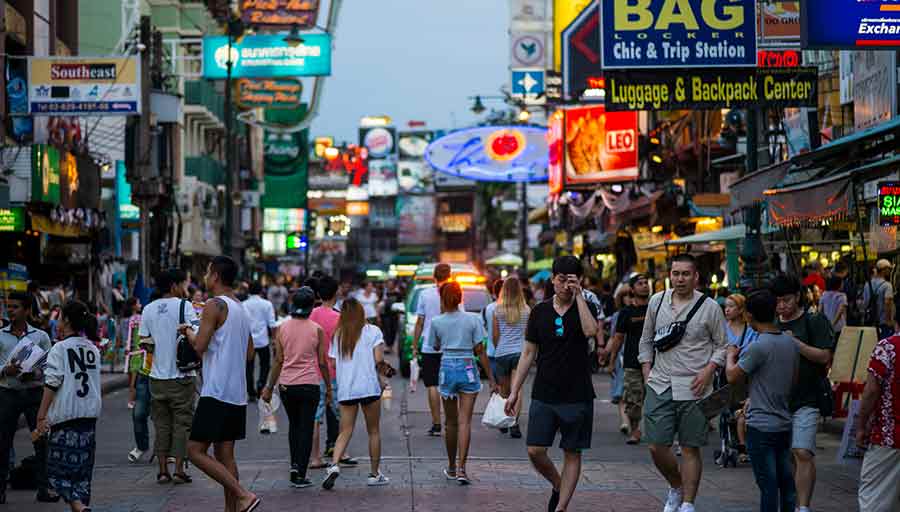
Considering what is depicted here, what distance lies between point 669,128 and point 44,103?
18149 millimetres

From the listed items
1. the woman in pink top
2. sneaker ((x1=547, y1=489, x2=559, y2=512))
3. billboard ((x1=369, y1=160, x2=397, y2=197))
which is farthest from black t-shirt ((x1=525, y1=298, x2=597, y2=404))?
billboard ((x1=369, y1=160, x2=397, y2=197))

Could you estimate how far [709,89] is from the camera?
18.4 m

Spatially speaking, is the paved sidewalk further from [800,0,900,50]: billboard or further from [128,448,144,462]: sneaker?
[800,0,900,50]: billboard

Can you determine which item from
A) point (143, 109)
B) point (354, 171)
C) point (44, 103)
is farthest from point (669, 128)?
point (354, 171)

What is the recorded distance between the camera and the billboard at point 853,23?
1324 cm

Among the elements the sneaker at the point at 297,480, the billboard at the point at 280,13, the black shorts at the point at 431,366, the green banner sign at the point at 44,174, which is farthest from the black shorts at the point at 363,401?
the billboard at the point at 280,13

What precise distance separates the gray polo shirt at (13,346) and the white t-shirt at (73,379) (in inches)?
49.6

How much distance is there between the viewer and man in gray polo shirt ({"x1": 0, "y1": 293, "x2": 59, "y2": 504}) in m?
11.4

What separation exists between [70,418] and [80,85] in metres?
17.1

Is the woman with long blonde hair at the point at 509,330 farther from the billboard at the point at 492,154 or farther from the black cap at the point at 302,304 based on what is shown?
the billboard at the point at 492,154

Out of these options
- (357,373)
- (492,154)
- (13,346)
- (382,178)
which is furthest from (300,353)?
(382,178)

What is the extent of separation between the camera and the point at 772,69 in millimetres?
18719

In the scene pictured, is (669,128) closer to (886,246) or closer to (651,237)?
(651,237)

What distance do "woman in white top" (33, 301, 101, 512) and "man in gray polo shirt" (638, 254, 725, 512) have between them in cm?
403
